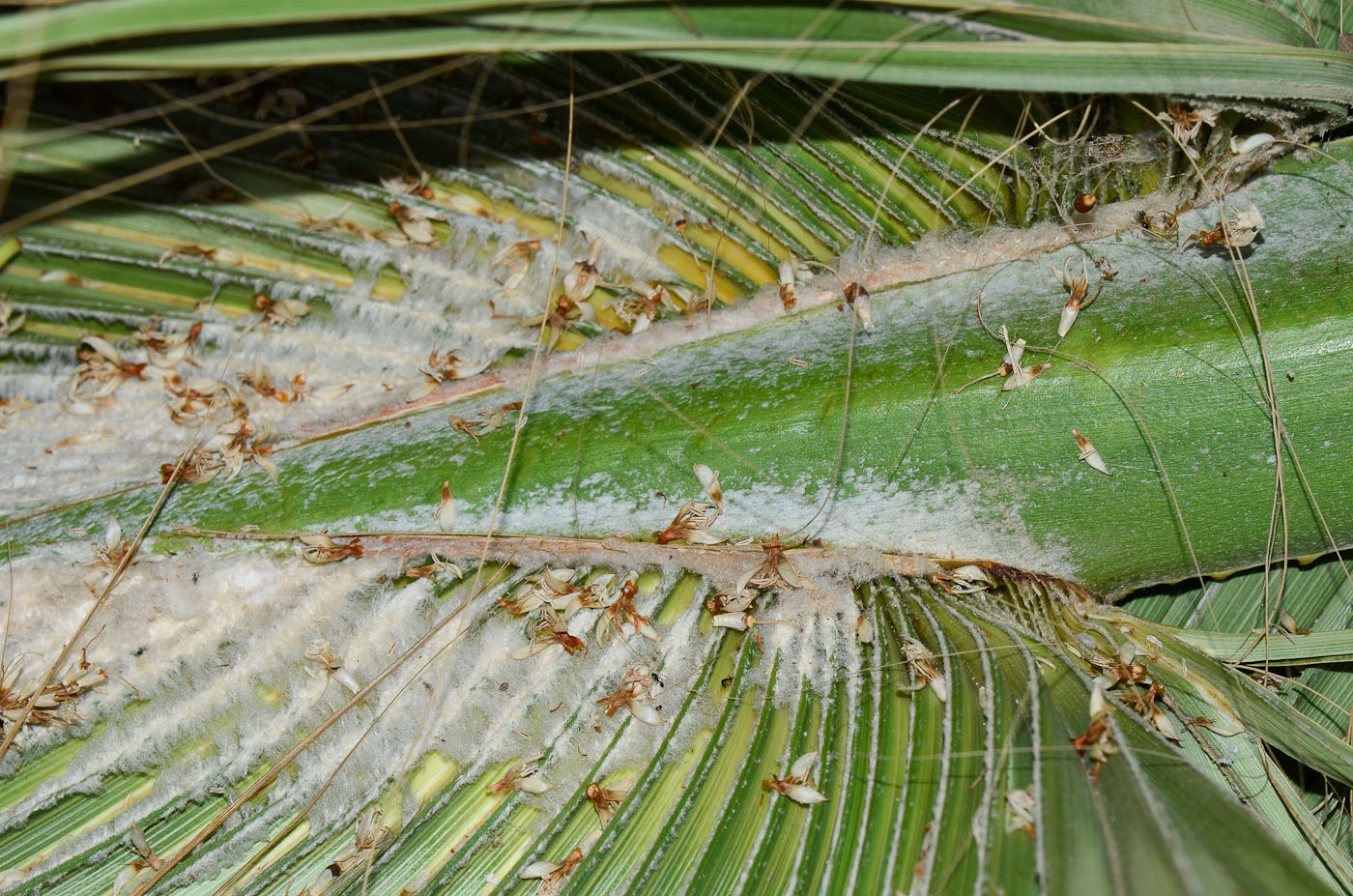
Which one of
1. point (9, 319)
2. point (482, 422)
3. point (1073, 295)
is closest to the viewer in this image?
point (1073, 295)

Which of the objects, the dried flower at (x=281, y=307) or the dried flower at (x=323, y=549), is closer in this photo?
the dried flower at (x=323, y=549)

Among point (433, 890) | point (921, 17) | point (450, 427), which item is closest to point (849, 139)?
point (921, 17)

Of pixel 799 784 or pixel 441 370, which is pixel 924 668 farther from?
pixel 441 370

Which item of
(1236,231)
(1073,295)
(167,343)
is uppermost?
(1236,231)

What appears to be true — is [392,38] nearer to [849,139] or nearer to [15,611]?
[849,139]

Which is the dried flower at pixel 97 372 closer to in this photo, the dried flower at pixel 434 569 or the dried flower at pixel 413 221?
the dried flower at pixel 413 221

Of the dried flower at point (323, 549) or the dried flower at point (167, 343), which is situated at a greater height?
the dried flower at point (167, 343)

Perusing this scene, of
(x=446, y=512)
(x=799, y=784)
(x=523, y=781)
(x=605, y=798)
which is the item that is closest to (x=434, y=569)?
(x=446, y=512)

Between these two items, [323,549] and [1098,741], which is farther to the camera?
[323,549]

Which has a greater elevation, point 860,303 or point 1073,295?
point 1073,295

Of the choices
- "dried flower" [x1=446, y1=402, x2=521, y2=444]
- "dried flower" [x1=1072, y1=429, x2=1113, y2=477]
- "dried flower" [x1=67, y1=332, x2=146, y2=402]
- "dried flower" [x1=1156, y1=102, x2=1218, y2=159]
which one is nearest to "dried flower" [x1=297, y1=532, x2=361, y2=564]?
"dried flower" [x1=446, y1=402, x2=521, y2=444]

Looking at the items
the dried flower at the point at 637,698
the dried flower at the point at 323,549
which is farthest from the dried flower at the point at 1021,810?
the dried flower at the point at 323,549

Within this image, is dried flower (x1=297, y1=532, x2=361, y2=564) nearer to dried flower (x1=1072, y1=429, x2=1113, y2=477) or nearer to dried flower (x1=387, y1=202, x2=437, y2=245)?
dried flower (x1=387, y1=202, x2=437, y2=245)
